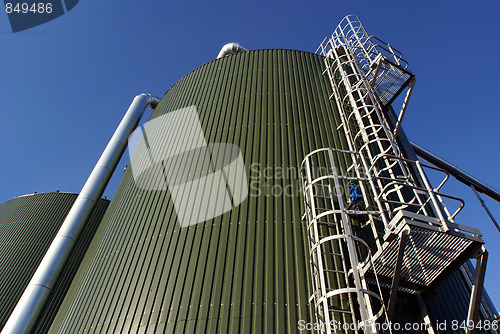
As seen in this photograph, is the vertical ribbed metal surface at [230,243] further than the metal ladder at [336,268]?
Yes

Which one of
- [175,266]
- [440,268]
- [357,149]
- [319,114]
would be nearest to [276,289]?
[175,266]

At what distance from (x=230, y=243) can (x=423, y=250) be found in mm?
4562

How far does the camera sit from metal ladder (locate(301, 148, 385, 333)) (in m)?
7.23

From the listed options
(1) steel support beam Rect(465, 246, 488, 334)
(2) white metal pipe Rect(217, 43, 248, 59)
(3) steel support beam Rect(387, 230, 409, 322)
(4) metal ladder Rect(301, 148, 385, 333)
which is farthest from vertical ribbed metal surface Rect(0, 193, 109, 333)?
(1) steel support beam Rect(465, 246, 488, 334)

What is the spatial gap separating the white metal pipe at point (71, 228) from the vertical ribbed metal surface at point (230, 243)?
6.02ft

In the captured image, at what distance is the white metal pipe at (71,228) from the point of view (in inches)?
522

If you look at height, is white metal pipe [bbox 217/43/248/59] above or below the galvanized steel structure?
above

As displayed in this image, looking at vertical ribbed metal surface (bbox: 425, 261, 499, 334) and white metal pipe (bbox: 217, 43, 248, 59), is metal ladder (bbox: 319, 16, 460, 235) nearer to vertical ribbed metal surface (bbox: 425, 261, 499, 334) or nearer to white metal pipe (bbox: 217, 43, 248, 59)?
vertical ribbed metal surface (bbox: 425, 261, 499, 334)

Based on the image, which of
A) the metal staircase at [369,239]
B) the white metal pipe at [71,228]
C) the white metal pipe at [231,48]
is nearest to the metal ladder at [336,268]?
the metal staircase at [369,239]

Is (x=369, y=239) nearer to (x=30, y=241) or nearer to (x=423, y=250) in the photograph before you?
(x=423, y=250)

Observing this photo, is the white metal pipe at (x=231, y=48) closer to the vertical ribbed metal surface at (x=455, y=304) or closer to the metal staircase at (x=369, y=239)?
the metal staircase at (x=369, y=239)

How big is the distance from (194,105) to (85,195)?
7.08 meters

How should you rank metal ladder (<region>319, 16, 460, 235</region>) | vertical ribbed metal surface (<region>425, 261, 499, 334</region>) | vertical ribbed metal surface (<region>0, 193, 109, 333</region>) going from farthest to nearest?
vertical ribbed metal surface (<region>0, 193, 109, 333</region>) → metal ladder (<region>319, 16, 460, 235</region>) → vertical ribbed metal surface (<region>425, 261, 499, 334</region>)

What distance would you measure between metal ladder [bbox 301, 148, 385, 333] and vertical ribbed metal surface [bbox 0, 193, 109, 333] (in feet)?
52.0
